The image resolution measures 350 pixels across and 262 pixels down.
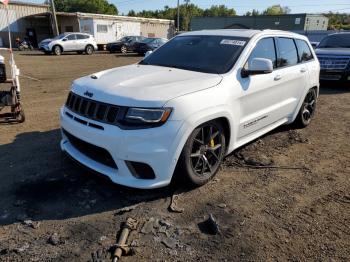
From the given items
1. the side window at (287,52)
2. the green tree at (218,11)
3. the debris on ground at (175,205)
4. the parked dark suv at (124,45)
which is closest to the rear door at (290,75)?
the side window at (287,52)

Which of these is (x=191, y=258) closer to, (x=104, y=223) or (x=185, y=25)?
(x=104, y=223)

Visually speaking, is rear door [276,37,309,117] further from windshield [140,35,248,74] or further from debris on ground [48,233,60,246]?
debris on ground [48,233,60,246]

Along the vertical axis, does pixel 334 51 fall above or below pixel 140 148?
above

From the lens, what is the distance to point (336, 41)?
11930 mm

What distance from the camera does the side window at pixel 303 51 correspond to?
5.70 meters

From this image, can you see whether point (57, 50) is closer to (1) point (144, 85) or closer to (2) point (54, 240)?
(1) point (144, 85)

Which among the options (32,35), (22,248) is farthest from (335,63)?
(32,35)

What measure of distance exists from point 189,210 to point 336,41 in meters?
10.8

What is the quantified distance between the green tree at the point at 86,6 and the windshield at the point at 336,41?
3545 inches

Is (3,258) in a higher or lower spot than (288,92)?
lower

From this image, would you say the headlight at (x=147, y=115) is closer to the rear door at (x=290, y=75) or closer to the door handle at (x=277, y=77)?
the door handle at (x=277, y=77)

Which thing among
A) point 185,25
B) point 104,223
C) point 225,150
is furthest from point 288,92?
point 185,25

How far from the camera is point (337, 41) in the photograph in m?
11.9

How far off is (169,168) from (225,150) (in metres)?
1.00
